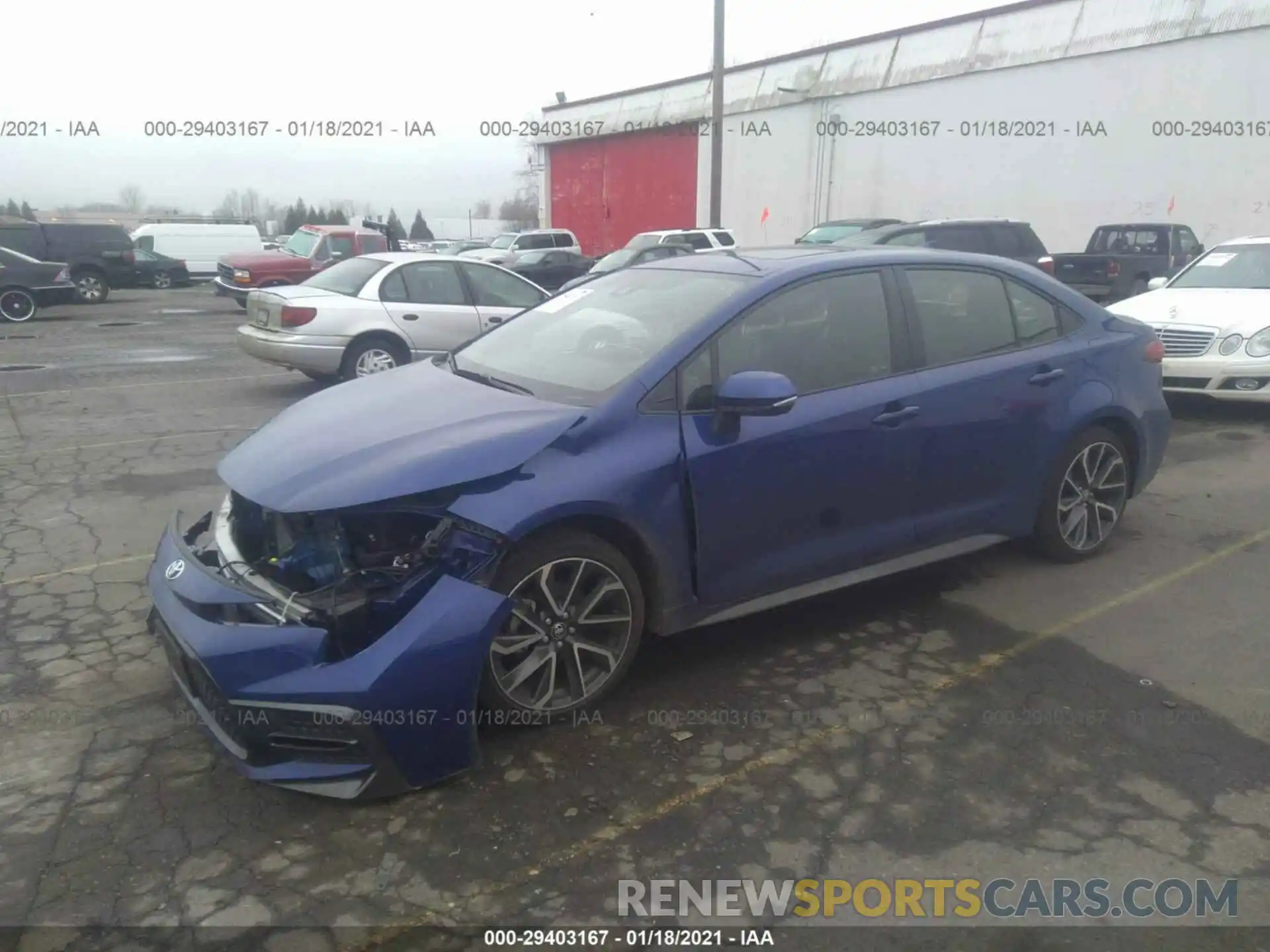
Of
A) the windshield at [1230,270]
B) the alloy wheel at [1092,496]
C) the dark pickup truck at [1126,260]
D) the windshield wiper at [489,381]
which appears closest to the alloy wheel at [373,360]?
the windshield wiper at [489,381]

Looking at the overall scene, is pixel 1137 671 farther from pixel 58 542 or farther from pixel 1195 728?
pixel 58 542

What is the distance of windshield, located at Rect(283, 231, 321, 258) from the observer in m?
23.3

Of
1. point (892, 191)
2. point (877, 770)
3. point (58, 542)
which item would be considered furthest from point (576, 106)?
point (877, 770)

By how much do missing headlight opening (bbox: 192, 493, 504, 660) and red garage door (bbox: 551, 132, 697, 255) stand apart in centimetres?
3047

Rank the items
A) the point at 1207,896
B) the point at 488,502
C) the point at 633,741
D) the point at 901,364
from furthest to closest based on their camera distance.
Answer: the point at 901,364, the point at 633,741, the point at 488,502, the point at 1207,896

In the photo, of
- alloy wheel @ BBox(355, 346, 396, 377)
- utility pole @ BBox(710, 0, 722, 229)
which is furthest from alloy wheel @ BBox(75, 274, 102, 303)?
alloy wheel @ BBox(355, 346, 396, 377)

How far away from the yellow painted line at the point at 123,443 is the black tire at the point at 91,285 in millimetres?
17912

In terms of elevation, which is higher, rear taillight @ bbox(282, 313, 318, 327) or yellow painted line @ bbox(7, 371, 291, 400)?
rear taillight @ bbox(282, 313, 318, 327)

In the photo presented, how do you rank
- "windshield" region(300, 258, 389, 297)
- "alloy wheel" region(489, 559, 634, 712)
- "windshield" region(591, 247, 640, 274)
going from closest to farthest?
1. "alloy wheel" region(489, 559, 634, 712)
2. "windshield" region(300, 258, 389, 297)
3. "windshield" region(591, 247, 640, 274)

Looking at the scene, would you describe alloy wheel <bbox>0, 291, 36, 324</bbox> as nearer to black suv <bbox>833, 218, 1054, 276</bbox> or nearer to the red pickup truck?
the red pickup truck

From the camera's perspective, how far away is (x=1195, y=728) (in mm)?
3619

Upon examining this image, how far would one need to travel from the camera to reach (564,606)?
11.5ft

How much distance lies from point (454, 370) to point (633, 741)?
1894 millimetres

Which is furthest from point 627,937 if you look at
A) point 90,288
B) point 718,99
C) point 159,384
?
point 90,288
